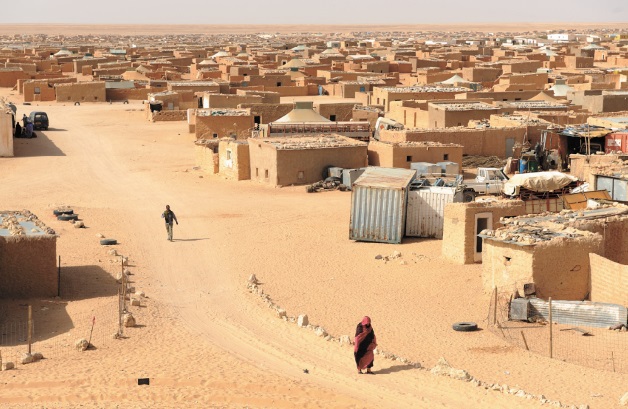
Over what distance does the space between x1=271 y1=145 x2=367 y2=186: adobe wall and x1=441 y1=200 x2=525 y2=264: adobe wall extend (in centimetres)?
1043

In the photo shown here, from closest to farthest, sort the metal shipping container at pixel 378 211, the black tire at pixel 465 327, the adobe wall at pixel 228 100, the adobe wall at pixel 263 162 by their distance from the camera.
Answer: the black tire at pixel 465 327 < the metal shipping container at pixel 378 211 < the adobe wall at pixel 263 162 < the adobe wall at pixel 228 100

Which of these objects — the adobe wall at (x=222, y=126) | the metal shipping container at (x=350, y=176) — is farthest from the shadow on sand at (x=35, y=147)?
the metal shipping container at (x=350, y=176)

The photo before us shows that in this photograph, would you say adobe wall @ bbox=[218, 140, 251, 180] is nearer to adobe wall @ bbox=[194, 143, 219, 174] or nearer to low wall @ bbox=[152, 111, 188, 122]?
adobe wall @ bbox=[194, 143, 219, 174]

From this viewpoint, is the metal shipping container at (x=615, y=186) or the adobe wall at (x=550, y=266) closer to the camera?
the adobe wall at (x=550, y=266)

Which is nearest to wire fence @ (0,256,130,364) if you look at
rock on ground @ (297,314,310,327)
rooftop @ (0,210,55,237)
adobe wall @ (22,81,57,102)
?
rooftop @ (0,210,55,237)

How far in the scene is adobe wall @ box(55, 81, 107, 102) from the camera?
60.1 m

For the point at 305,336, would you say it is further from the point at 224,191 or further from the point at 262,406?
the point at 224,191

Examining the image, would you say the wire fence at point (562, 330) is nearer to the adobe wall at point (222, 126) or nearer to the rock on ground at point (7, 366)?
the rock on ground at point (7, 366)

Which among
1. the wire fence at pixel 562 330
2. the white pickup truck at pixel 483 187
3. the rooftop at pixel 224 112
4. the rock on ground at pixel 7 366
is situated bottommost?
the wire fence at pixel 562 330

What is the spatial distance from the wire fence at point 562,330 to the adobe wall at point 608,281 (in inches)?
26.2

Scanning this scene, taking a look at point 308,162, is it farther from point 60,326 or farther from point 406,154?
point 60,326

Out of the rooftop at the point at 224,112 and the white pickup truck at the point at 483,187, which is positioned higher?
the rooftop at the point at 224,112

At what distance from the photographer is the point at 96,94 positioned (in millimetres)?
61031

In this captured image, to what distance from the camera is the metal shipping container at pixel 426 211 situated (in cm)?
2409
